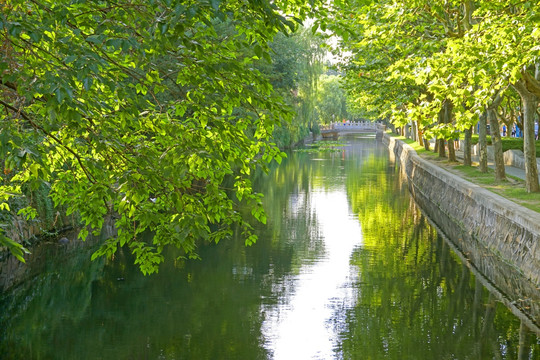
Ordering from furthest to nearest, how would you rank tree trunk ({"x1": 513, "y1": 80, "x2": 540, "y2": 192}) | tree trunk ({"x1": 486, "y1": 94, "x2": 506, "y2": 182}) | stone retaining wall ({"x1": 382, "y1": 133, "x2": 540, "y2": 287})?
tree trunk ({"x1": 486, "y1": 94, "x2": 506, "y2": 182}) < tree trunk ({"x1": 513, "y1": 80, "x2": 540, "y2": 192}) < stone retaining wall ({"x1": 382, "y1": 133, "x2": 540, "y2": 287})

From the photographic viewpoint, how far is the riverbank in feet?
50.0

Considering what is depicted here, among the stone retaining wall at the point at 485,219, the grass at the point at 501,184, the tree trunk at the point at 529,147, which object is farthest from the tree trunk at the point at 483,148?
the tree trunk at the point at 529,147

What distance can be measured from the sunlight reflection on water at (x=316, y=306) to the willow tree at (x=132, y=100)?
445cm

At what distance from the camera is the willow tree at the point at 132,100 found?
6.46 metres

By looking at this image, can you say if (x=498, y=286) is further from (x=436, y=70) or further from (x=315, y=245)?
(x=315, y=245)

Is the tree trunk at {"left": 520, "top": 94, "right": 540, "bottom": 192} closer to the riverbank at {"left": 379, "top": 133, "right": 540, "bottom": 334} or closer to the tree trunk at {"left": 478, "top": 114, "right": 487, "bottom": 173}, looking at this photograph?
the riverbank at {"left": 379, "top": 133, "right": 540, "bottom": 334}

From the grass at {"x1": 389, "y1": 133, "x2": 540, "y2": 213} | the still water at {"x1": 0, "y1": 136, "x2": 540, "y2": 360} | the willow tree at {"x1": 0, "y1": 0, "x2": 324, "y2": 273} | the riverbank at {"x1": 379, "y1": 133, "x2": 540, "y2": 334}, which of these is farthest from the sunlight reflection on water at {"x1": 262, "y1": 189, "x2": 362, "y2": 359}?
the grass at {"x1": 389, "y1": 133, "x2": 540, "y2": 213}

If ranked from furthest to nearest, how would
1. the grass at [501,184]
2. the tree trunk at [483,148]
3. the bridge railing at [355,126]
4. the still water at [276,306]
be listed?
the bridge railing at [355,126] → the tree trunk at [483,148] → the grass at [501,184] → the still water at [276,306]

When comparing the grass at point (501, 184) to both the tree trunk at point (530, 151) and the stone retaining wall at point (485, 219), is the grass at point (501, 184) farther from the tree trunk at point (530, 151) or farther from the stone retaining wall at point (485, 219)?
the stone retaining wall at point (485, 219)

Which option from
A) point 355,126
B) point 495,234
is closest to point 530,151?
point 495,234

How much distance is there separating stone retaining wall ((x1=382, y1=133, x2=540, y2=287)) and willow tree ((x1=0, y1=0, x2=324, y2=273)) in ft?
28.1

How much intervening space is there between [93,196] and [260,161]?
1.94 meters

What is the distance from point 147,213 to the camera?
7.75 metres

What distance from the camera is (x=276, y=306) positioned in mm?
15406
